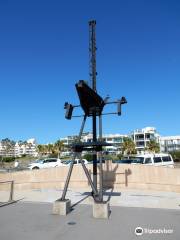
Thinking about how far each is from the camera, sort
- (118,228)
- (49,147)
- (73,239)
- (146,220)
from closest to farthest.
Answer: (73,239), (118,228), (146,220), (49,147)

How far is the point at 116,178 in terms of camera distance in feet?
53.3

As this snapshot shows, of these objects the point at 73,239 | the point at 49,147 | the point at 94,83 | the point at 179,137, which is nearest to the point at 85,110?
the point at 94,83

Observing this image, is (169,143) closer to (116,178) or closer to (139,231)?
(116,178)

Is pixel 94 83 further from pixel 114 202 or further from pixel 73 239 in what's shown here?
pixel 73 239

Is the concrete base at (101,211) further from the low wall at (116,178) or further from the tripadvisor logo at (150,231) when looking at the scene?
the low wall at (116,178)

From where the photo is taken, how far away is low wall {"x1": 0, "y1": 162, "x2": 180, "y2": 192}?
14.7 metres

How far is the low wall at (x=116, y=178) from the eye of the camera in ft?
48.1

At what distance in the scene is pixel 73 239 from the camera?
21.7ft

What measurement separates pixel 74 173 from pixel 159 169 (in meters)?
5.06

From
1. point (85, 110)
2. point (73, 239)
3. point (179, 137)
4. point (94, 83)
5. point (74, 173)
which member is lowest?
point (73, 239)

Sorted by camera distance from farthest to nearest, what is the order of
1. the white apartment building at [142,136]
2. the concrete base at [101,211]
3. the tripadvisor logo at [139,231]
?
1. the white apartment building at [142,136]
2. the concrete base at [101,211]
3. the tripadvisor logo at [139,231]

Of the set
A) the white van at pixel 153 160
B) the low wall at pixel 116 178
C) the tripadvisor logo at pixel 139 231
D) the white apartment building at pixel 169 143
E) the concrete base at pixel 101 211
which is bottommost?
the tripadvisor logo at pixel 139 231

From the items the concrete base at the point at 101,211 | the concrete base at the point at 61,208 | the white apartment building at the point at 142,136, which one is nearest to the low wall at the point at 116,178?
the concrete base at the point at 101,211

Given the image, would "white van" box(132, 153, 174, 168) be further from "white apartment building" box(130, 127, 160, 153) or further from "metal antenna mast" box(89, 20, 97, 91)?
"white apartment building" box(130, 127, 160, 153)
